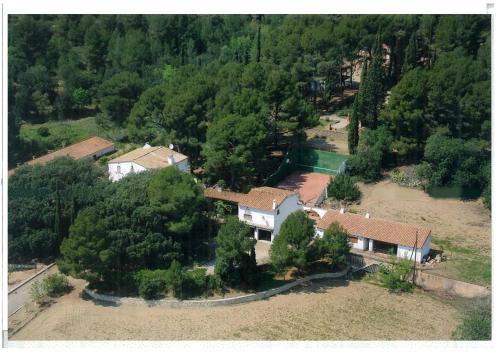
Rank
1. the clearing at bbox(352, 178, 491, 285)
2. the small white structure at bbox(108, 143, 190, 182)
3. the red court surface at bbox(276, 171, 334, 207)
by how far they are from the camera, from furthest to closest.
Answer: the red court surface at bbox(276, 171, 334, 207)
the small white structure at bbox(108, 143, 190, 182)
the clearing at bbox(352, 178, 491, 285)

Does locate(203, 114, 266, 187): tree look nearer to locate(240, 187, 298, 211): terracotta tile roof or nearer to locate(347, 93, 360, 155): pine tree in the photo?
locate(240, 187, 298, 211): terracotta tile roof

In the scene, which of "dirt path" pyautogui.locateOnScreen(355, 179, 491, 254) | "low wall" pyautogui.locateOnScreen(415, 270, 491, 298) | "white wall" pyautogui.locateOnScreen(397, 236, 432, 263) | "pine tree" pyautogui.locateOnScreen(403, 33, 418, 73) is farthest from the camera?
"pine tree" pyautogui.locateOnScreen(403, 33, 418, 73)

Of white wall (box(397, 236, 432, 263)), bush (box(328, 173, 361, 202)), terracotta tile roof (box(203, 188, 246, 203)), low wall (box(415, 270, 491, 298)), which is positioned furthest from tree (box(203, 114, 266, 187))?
low wall (box(415, 270, 491, 298))

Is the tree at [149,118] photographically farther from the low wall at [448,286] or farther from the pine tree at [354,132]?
the low wall at [448,286]

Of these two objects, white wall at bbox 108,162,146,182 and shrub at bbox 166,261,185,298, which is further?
white wall at bbox 108,162,146,182

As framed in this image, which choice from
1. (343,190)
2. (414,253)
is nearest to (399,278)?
(414,253)
